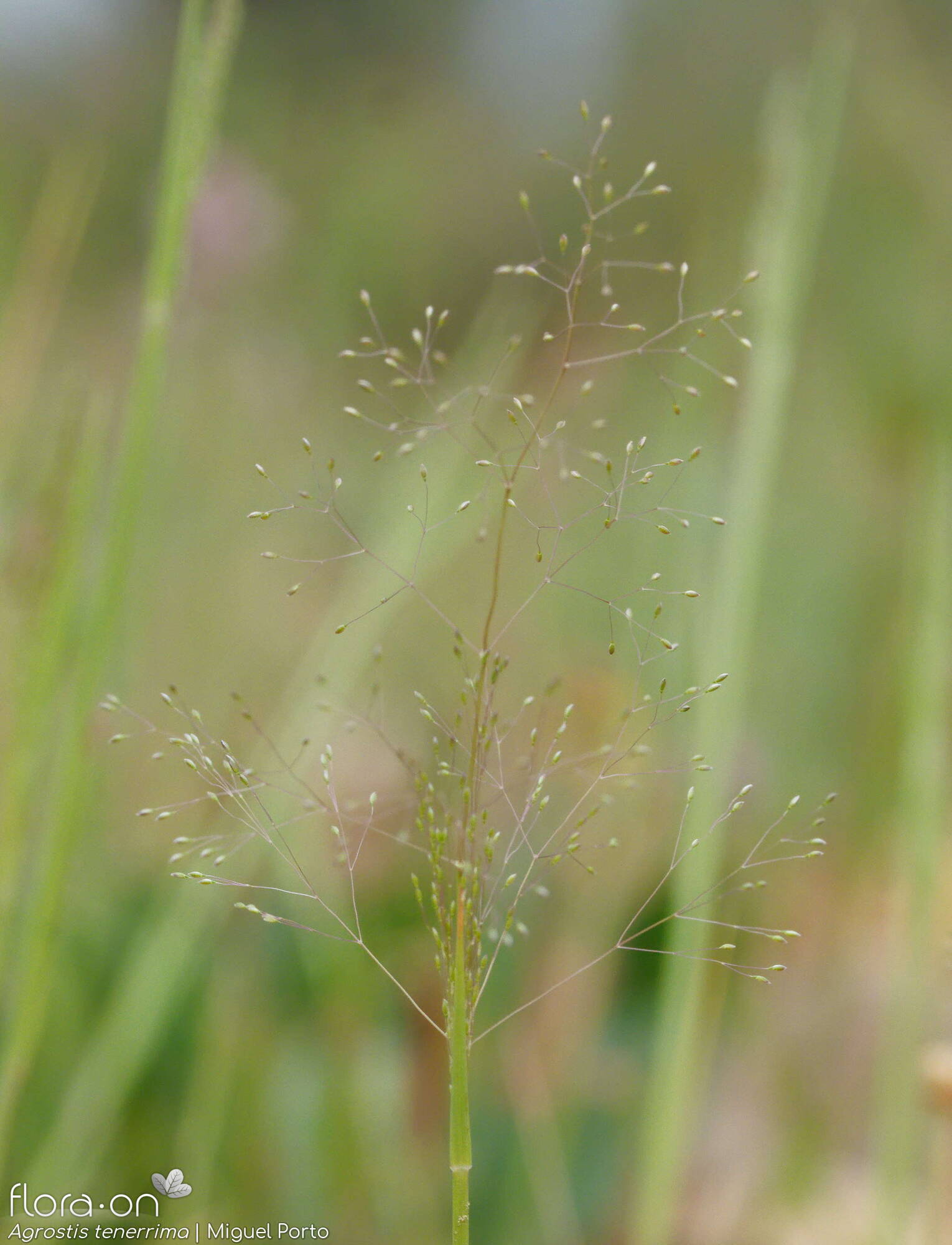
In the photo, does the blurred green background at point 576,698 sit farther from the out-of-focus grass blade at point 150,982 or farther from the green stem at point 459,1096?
the green stem at point 459,1096

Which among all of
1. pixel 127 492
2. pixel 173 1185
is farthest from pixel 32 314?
pixel 173 1185

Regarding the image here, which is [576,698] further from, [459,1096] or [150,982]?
[459,1096]

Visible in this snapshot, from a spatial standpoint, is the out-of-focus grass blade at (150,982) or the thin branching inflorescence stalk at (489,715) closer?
the thin branching inflorescence stalk at (489,715)

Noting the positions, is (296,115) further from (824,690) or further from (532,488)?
(824,690)

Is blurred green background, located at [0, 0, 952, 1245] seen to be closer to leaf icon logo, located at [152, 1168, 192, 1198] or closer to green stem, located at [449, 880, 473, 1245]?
leaf icon logo, located at [152, 1168, 192, 1198]

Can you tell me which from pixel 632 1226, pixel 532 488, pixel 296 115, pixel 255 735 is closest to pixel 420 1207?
pixel 632 1226

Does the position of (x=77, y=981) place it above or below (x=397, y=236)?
below

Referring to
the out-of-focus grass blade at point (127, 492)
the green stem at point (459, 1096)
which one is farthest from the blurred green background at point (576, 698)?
the green stem at point (459, 1096)

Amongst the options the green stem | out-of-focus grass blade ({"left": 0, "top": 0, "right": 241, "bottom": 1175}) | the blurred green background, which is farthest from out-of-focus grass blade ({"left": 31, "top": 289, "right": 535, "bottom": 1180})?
the green stem
